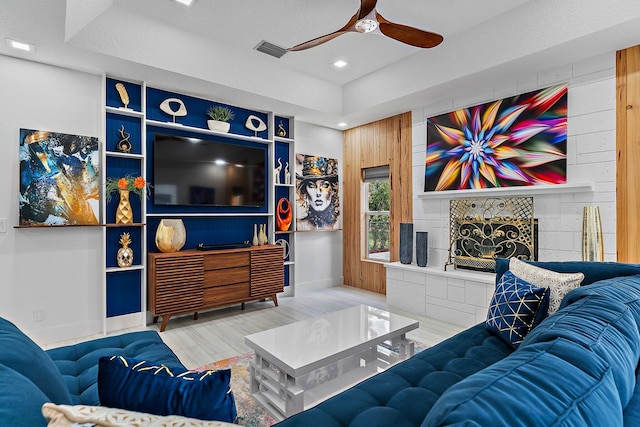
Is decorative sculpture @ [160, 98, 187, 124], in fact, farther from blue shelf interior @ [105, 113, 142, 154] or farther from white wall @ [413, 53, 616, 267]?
white wall @ [413, 53, 616, 267]

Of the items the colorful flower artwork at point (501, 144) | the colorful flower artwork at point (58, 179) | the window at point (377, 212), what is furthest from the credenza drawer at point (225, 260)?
the colorful flower artwork at point (501, 144)

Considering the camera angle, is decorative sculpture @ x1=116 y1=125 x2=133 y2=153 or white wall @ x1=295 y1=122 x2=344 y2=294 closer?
decorative sculpture @ x1=116 y1=125 x2=133 y2=153

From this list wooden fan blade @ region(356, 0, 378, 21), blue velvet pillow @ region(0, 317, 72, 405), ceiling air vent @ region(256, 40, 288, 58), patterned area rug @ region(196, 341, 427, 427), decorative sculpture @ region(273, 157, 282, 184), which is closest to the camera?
blue velvet pillow @ region(0, 317, 72, 405)

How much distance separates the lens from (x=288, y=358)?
1843 mm

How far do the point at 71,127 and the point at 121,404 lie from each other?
136 inches

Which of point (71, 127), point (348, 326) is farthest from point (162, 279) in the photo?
point (348, 326)

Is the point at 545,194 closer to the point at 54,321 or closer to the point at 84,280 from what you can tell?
the point at 84,280

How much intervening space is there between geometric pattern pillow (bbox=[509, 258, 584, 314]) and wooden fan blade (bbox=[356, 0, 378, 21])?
2097mm

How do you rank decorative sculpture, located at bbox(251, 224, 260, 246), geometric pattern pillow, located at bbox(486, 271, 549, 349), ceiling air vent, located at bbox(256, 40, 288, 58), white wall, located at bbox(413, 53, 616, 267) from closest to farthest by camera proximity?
geometric pattern pillow, located at bbox(486, 271, 549, 349), white wall, located at bbox(413, 53, 616, 267), ceiling air vent, located at bbox(256, 40, 288, 58), decorative sculpture, located at bbox(251, 224, 260, 246)

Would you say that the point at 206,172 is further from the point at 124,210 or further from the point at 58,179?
the point at 58,179

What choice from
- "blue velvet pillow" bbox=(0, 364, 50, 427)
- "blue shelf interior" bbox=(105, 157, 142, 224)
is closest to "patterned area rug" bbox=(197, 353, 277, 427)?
"blue velvet pillow" bbox=(0, 364, 50, 427)

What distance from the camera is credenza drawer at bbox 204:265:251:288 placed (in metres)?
3.72

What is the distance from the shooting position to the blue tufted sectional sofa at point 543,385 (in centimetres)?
56

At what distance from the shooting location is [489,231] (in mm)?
3789
